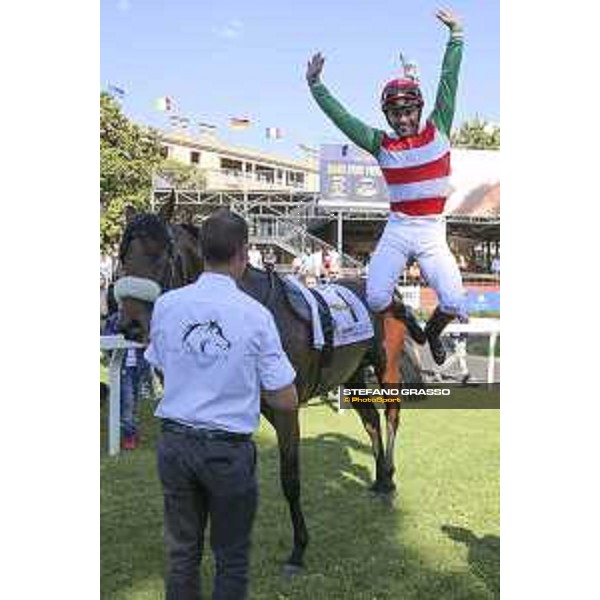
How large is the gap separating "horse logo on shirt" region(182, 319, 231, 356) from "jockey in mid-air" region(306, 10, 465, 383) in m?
2.05

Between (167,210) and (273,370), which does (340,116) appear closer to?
(167,210)

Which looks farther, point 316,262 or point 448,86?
point 316,262

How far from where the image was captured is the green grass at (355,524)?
4387 mm

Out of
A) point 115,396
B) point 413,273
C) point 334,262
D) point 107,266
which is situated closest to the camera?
point 413,273

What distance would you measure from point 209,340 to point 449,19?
245cm

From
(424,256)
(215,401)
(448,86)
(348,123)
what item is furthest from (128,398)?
(215,401)

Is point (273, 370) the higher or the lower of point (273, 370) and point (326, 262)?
the lower

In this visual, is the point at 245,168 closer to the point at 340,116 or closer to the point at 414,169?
the point at 340,116

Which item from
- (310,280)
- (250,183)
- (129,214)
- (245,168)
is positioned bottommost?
(310,280)

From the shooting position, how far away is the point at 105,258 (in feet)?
20.4

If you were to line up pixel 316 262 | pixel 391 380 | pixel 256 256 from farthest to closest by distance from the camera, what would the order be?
pixel 316 262, pixel 391 380, pixel 256 256

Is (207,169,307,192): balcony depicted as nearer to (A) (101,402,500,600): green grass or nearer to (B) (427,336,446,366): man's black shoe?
(B) (427,336,446,366): man's black shoe

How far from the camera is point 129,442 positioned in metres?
7.42

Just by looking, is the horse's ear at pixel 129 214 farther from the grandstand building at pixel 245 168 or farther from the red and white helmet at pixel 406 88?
the red and white helmet at pixel 406 88
